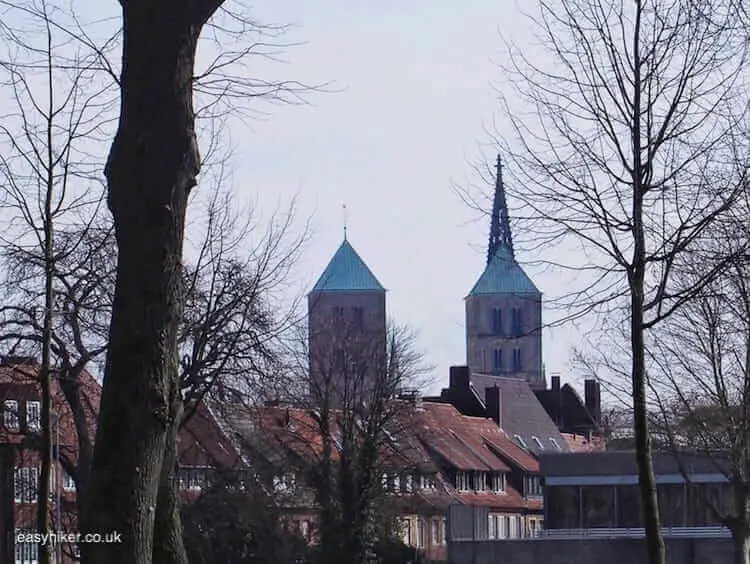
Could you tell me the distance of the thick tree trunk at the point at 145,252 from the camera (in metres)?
7.69

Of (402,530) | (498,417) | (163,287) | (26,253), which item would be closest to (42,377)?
(26,253)

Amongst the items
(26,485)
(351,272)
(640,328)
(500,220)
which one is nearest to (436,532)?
(26,485)

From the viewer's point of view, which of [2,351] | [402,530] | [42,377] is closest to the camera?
[42,377]

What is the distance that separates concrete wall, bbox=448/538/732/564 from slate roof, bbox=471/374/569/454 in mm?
48588

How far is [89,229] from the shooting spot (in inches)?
773

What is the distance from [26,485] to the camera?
37.3 m

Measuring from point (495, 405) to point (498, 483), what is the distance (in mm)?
18700

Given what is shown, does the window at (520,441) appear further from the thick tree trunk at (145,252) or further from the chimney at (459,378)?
the thick tree trunk at (145,252)

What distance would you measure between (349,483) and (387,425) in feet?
18.7

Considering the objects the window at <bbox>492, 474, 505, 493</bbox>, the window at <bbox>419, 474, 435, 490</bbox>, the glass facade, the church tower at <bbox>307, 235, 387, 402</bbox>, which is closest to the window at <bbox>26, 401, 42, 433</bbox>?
the church tower at <bbox>307, 235, 387, 402</bbox>

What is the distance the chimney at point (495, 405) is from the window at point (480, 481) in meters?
19.6

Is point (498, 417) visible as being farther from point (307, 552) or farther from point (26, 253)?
point (26, 253)

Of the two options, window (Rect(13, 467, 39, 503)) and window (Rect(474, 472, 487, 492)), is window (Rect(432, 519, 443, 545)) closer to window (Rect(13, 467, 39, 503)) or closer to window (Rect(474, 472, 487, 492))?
window (Rect(474, 472, 487, 492))

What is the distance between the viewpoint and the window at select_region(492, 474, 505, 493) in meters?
90.1
